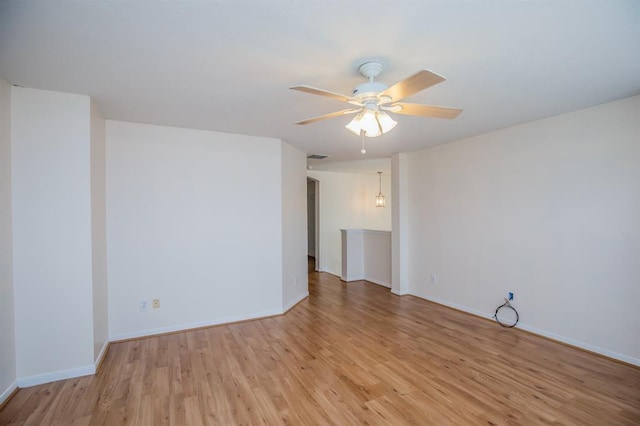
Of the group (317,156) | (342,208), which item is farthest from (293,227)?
(342,208)

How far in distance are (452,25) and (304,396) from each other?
2597mm

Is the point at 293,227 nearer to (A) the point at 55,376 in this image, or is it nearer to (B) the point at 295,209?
(B) the point at 295,209

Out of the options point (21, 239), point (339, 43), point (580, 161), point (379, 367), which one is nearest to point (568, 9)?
point (339, 43)

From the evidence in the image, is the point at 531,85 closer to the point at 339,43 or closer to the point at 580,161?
the point at 580,161

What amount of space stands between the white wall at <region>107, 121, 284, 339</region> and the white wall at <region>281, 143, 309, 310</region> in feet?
0.48

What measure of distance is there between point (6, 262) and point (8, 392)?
3.17ft

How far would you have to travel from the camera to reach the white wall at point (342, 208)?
7.16 m

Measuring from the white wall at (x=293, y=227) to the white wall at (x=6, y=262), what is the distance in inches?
103

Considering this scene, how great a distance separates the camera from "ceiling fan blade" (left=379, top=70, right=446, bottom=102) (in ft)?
Answer: 4.91

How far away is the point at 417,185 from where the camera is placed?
16.1 ft

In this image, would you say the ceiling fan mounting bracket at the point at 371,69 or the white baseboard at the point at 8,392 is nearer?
the ceiling fan mounting bracket at the point at 371,69

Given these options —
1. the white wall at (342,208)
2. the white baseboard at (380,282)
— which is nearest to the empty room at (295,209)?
the white baseboard at (380,282)

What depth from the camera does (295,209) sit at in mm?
4633

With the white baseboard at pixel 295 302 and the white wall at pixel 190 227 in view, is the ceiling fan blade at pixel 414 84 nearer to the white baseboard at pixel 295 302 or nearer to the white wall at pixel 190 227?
the white wall at pixel 190 227
